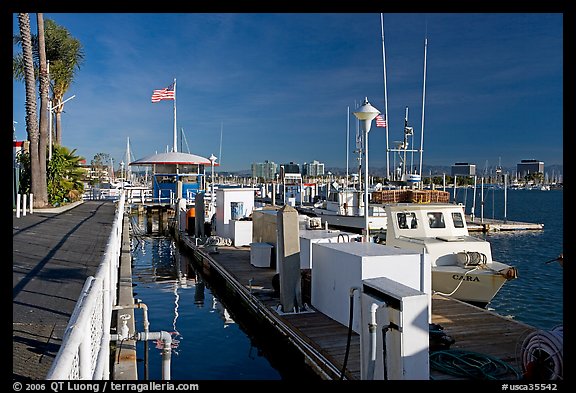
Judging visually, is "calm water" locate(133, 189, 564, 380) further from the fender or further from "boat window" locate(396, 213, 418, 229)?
"boat window" locate(396, 213, 418, 229)

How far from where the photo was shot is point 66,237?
15328 millimetres

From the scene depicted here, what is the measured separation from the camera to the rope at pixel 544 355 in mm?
5320

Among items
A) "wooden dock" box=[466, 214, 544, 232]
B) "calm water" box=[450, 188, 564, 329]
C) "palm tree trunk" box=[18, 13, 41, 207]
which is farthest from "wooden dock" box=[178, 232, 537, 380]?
"wooden dock" box=[466, 214, 544, 232]

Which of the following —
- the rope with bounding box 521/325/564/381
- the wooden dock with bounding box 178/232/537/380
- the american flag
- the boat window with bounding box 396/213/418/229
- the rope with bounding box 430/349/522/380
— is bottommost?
the wooden dock with bounding box 178/232/537/380

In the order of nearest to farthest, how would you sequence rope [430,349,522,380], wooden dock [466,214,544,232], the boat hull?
rope [430,349,522,380] → the boat hull → wooden dock [466,214,544,232]

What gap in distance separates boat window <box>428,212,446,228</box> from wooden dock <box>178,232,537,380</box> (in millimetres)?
3747

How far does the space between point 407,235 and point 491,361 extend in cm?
772

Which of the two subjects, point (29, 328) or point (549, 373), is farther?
point (29, 328)

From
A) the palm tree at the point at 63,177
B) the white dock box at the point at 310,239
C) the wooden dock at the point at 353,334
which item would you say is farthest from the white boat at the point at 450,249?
the palm tree at the point at 63,177

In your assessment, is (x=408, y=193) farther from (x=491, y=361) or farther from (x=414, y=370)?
(x=414, y=370)

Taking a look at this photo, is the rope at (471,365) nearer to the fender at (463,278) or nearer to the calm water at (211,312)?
the calm water at (211,312)

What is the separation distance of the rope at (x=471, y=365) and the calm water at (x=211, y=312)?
227 cm

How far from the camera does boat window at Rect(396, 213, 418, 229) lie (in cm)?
1432
